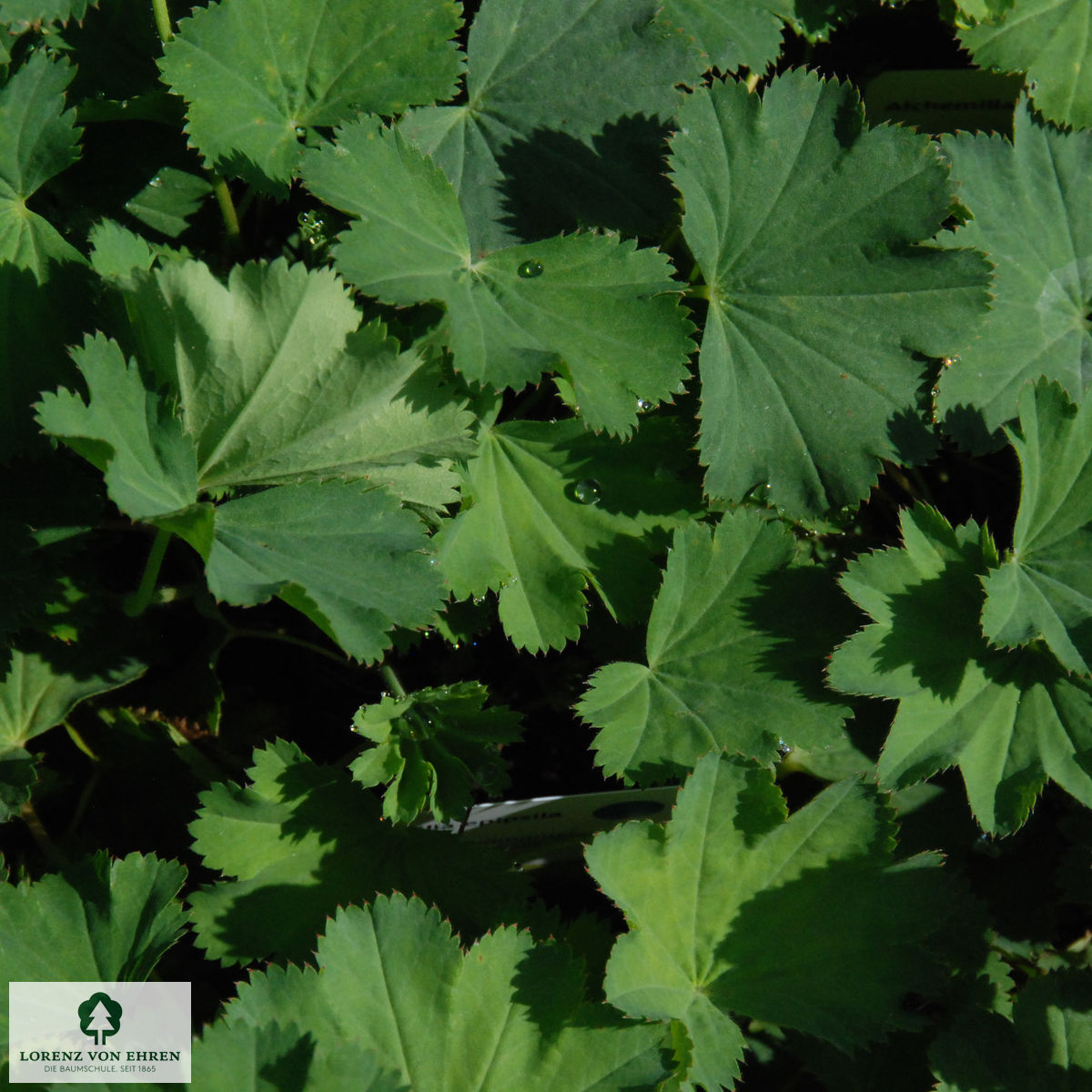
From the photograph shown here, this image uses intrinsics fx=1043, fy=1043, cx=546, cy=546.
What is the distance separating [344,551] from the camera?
1315 millimetres

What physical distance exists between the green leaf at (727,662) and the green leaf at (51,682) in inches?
29.1

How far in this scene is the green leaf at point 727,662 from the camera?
1.57 metres

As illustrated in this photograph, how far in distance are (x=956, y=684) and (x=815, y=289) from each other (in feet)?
2.07

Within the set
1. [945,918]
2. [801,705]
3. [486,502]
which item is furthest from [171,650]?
[945,918]

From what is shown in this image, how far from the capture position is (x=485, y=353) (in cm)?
138

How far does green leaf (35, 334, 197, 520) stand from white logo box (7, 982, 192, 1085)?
698 millimetres

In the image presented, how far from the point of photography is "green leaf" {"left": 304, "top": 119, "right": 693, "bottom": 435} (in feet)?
4.51

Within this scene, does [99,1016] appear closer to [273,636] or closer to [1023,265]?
[273,636]

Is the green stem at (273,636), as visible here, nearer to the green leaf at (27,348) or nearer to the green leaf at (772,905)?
the green leaf at (27,348)

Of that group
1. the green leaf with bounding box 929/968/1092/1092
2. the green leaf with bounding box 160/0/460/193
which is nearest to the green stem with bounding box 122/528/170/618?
the green leaf with bounding box 160/0/460/193

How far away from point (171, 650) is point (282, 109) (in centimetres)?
87

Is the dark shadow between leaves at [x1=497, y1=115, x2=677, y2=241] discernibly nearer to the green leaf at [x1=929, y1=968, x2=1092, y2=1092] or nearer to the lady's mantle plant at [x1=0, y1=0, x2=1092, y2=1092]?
the lady's mantle plant at [x1=0, y1=0, x2=1092, y2=1092]

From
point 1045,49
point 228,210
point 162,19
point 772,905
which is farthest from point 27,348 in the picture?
point 1045,49

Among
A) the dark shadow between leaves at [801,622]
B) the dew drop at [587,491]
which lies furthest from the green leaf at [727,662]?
the dew drop at [587,491]
